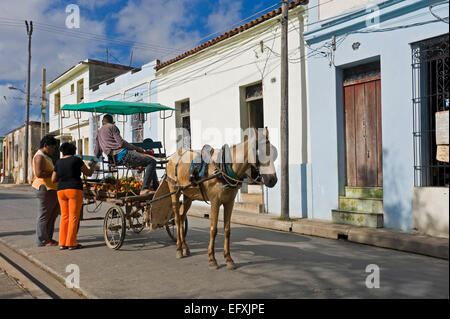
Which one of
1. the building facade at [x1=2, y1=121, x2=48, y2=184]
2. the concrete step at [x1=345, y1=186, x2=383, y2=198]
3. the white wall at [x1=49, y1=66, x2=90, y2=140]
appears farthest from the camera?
the building facade at [x1=2, y1=121, x2=48, y2=184]

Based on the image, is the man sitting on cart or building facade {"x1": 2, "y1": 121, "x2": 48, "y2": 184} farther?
building facade {"x1": 2, "y1": 121, "x2": 48, "y2": 184}

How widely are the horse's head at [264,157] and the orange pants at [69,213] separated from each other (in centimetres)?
331

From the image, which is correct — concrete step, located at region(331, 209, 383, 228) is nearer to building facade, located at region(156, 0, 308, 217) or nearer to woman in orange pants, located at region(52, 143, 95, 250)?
building facade, located at region(156, 0, 308, 217)

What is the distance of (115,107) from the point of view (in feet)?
28.2

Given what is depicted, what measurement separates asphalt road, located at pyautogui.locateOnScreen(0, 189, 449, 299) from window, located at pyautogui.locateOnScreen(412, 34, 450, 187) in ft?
6.14

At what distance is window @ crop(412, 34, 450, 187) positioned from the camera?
7.46m

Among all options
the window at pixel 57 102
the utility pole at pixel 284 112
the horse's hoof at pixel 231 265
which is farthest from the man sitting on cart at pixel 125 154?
the window at pixel 57 102

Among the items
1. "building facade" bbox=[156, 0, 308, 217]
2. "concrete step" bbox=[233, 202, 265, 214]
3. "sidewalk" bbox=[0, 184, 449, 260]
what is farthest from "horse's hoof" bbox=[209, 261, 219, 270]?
"concrete step" bbox=[233, 202, 265, 214]

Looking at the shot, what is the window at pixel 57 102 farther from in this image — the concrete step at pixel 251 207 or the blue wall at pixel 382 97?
the blue wall at pixel 382 97

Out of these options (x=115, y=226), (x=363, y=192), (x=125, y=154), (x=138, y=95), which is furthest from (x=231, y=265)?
(x=138, y=95)

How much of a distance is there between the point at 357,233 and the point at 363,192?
5.05 ft
